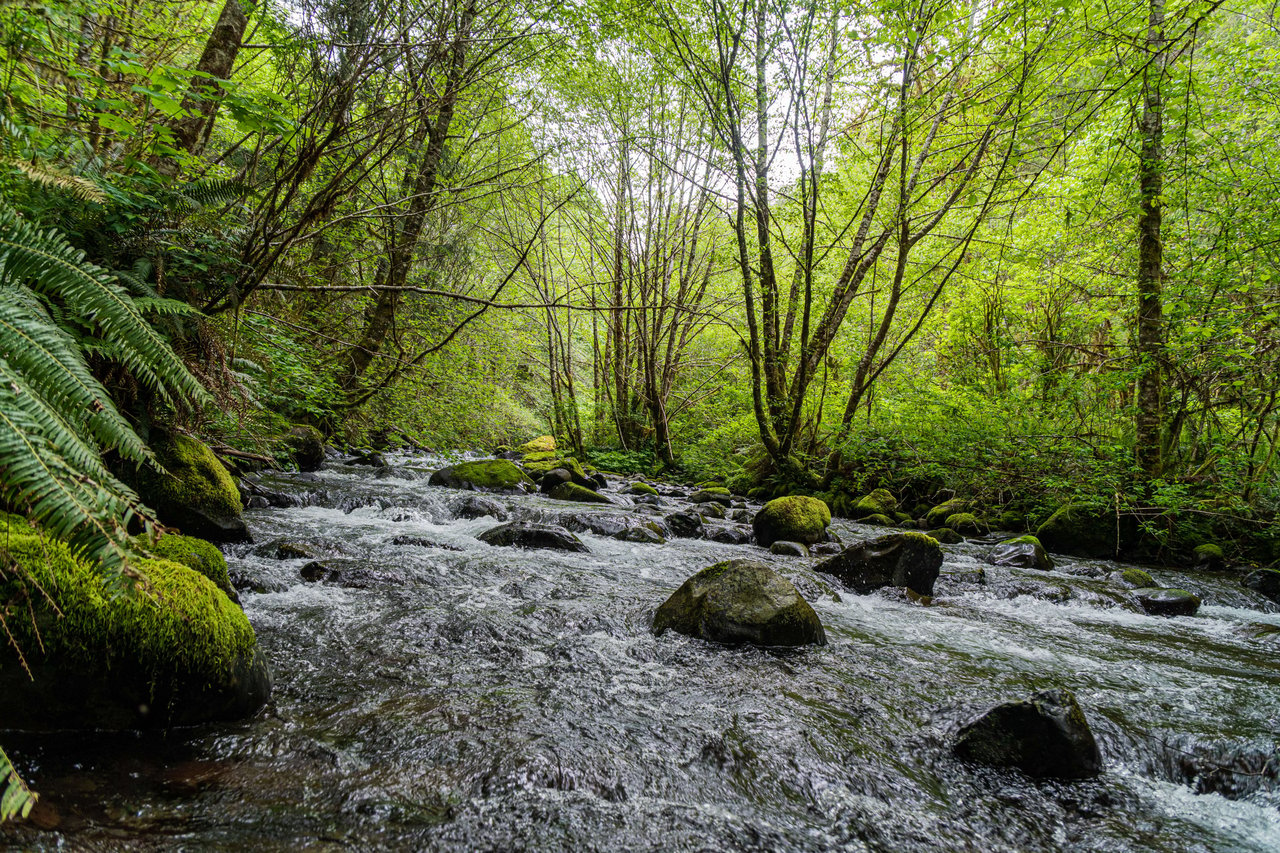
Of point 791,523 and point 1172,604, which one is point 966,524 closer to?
point 791,523

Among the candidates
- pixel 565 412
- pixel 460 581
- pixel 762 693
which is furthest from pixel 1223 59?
pixel 565 412

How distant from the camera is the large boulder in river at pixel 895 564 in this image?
5492 mm

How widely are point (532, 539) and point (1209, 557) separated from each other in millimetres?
8497

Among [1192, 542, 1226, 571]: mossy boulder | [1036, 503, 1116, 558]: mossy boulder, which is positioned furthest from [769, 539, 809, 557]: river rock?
[1192, 542, 1226, 571]: mossy boulder

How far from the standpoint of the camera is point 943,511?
9.80 metres

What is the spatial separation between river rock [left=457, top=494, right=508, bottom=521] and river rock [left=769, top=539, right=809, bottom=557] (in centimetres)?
370

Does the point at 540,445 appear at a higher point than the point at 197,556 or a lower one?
lower

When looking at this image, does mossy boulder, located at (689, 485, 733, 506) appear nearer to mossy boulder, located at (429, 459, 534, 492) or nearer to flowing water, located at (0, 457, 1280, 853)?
mossy boulder, located at (429, 459, 534, 492)

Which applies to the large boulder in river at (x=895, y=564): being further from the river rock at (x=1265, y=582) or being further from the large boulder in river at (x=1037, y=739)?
the river rock at (x=1265, y=582)

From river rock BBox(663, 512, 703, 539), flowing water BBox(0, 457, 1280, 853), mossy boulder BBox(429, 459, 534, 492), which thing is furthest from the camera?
mossy boulder BBox(429, 459, 534, 492)

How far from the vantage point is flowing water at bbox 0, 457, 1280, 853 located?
1.89m

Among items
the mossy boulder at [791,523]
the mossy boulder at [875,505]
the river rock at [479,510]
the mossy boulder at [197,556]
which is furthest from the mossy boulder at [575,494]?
the mossy boulder at [197,556]

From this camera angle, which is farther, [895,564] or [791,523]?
[791,523]

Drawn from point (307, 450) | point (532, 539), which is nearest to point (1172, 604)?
point (532, 539)
